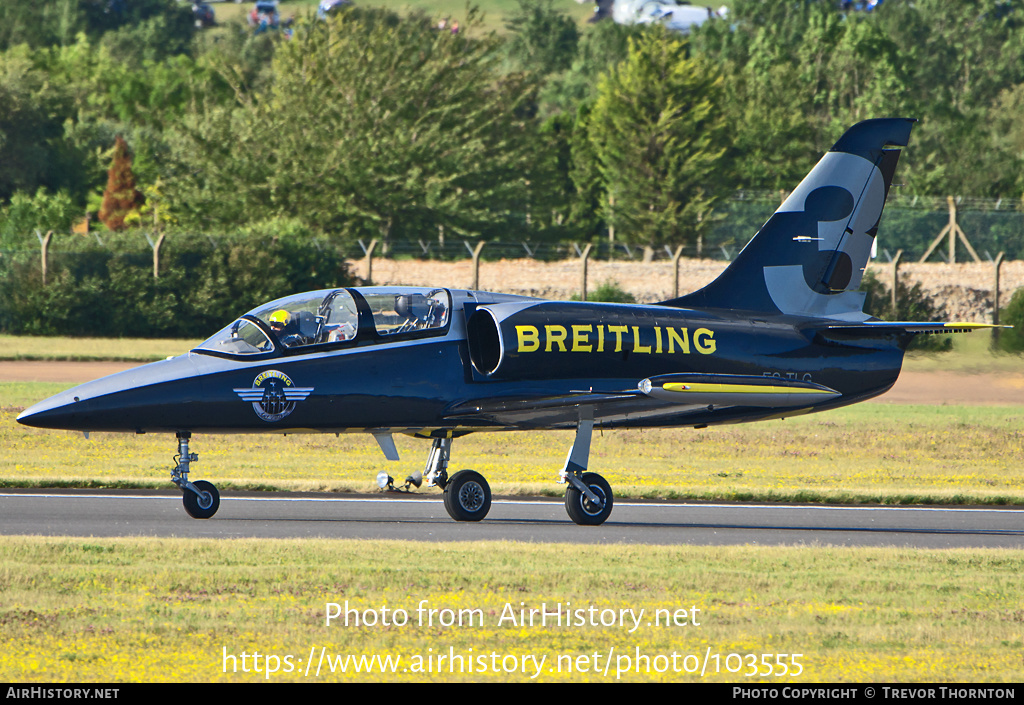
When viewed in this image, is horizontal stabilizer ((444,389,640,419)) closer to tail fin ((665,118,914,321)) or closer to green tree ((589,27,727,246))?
tail fin ((665,118,914,321))

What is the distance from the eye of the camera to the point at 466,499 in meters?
15.7

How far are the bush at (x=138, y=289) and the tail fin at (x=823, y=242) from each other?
93.4ft

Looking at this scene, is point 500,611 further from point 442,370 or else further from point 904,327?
point 904,327

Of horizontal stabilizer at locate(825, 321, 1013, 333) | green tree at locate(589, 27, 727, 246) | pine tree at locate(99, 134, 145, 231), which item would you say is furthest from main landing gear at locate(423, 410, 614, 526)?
pine tree at locate(99, 134, 145, 231)

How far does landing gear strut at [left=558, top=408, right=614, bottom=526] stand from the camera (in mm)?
15562

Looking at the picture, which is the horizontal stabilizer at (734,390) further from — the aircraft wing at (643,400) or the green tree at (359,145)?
the green tree at (359,145)

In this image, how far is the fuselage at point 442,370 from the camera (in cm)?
1420

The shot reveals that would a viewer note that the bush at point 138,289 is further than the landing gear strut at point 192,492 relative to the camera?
Yes

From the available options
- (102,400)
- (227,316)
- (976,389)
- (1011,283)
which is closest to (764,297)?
(102,400)

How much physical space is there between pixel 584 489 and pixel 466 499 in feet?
4.69

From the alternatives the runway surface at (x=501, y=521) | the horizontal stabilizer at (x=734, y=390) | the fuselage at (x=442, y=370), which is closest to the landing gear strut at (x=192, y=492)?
the runway surface at (x=501, y=521)

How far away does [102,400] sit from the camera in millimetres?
13891

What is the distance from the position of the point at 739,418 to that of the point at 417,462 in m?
7.15

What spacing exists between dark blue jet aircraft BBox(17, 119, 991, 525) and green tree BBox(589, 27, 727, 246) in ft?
172
